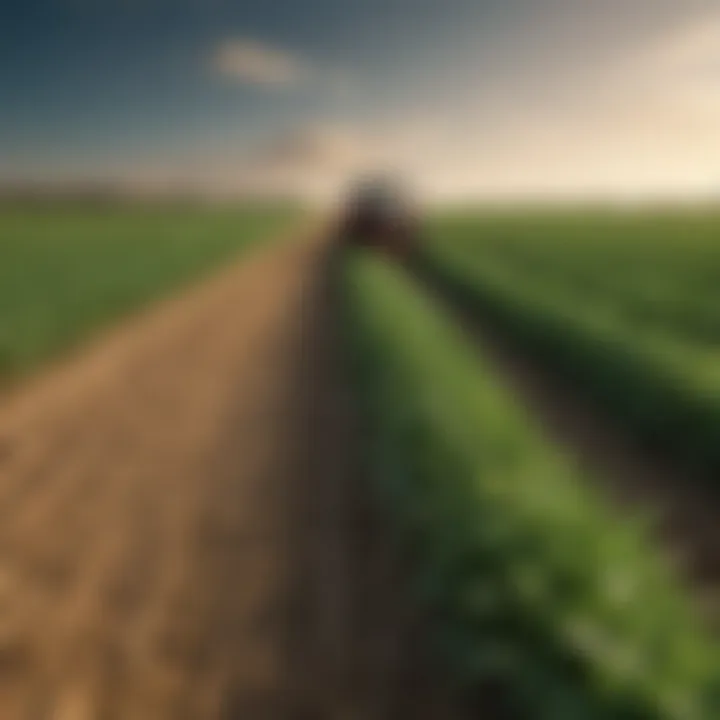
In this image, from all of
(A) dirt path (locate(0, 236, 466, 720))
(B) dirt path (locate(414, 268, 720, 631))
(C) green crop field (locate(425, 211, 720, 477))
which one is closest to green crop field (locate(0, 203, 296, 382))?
(A) dirt path (locate(0, 236, 466, 720))

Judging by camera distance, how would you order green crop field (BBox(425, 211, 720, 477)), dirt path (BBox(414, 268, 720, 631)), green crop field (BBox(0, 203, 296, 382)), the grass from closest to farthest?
the grass
dirt path (BBox(414, 268, 720, 631))
green crop field (BBox(425, 211, 720, 477))
green crop field (BBox(0, 203, 296, 382))

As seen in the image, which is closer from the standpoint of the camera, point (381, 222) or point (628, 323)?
point (628, 323)

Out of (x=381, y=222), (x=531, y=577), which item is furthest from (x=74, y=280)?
(x=531, y=577)

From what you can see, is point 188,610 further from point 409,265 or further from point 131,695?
point 409,265

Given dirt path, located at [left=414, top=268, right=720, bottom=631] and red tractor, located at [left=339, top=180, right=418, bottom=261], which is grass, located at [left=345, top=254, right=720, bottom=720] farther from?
red tractor, located at [left=339, top=180, right=418, bottom=261]

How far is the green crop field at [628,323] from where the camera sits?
7.13 meters

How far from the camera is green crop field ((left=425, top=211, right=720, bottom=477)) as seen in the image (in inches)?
281

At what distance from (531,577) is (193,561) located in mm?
2116

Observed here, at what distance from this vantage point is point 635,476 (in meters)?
6.58

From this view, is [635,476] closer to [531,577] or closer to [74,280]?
[531,577]

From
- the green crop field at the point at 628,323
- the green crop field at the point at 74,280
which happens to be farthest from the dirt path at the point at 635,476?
the green crop field at the point at 74,280

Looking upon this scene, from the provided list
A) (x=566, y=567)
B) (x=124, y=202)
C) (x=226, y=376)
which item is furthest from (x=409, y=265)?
(x=124, y=202)

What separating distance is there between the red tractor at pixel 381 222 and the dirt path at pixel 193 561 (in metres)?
17.3

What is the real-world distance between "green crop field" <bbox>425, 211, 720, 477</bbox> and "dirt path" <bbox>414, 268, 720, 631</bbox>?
18 centimetres
